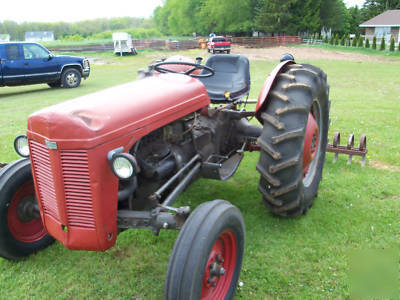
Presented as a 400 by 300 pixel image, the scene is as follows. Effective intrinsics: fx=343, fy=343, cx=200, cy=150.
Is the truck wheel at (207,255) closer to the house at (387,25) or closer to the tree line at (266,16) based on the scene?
the tree line at (266,16)

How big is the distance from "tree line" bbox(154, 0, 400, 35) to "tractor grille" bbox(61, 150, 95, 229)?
46209mm

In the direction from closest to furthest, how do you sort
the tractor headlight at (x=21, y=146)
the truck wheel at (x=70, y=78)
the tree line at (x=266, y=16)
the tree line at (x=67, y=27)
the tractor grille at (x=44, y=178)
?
the tractor grille at (x=44, y=178) → the tractor headlight at (x=21, y=146) → the truck wheel at (x=70, y=78) → the tree line at (x=266, y=16) → the tree line at (x=67, y=27)

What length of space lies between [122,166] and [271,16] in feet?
154

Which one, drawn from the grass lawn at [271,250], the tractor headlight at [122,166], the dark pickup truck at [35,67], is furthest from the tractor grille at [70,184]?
the dark pickup truck at [35,67]

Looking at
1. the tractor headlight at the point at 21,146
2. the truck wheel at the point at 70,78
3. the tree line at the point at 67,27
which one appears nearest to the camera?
the tractor headlight at the point at 21,146

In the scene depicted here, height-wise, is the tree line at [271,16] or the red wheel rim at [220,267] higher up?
the tree line at [271,16]

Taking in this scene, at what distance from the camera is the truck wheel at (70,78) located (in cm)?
1249

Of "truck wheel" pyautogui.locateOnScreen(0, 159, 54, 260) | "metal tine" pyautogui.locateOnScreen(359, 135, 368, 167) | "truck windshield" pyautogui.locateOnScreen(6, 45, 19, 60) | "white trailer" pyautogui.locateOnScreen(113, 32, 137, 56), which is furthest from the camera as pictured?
"white trailer" pyautogui.locateOnScreen(113, 32, 137, 56)

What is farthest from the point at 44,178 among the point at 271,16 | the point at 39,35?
the point at 39,35

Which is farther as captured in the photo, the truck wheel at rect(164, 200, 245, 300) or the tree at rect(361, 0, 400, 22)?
the tree at rect(361, 0, 400, 22)

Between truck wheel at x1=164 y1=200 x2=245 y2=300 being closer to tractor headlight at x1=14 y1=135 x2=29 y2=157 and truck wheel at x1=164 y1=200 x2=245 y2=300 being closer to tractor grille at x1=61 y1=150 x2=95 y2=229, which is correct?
tractor grille at x1=61 y1=150 x2=95 y2=229

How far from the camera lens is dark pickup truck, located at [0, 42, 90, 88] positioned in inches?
438

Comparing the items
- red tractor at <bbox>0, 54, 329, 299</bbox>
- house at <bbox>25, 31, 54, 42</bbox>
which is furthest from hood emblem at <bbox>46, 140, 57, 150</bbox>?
house at <bbox>25, 31, 54, 42</bbox>

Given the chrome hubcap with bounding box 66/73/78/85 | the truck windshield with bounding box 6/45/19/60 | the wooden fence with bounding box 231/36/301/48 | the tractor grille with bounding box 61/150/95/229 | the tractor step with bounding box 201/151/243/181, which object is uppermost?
the wooden fence with bounding box 231/36/301/48
